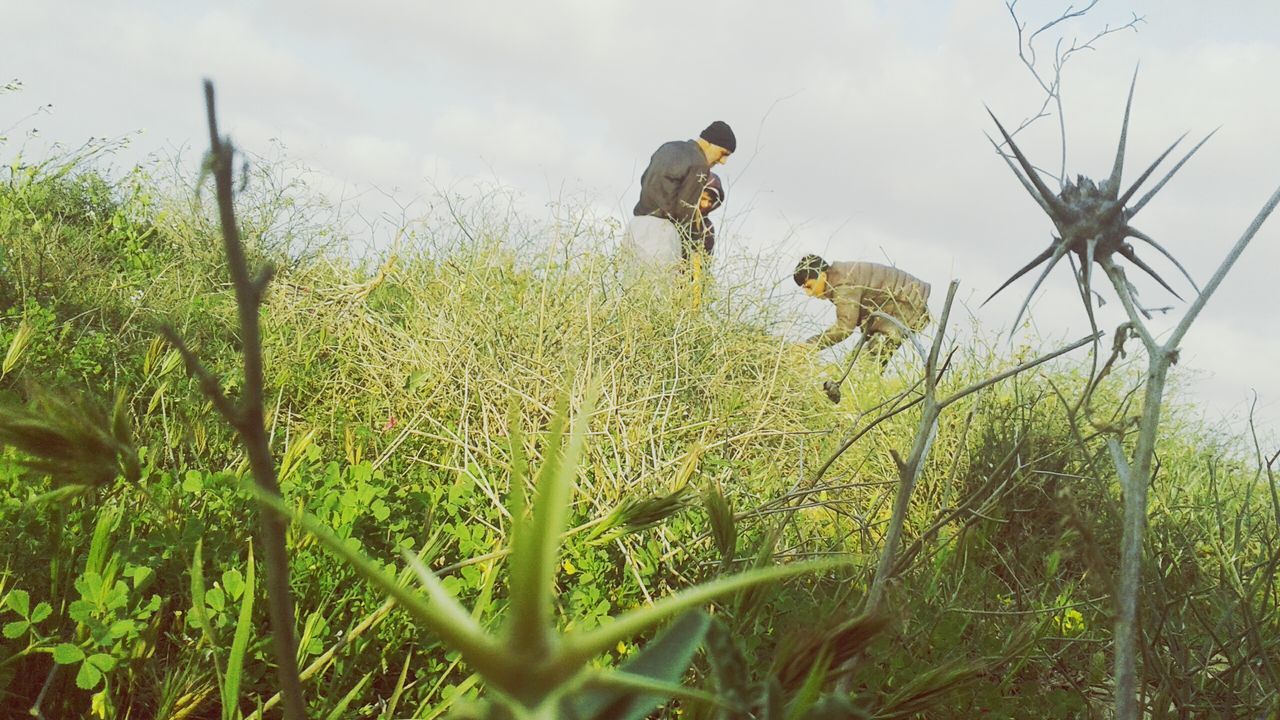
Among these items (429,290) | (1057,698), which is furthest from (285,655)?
(429,290)

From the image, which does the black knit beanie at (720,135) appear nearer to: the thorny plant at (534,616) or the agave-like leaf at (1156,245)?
the agave-like leaf at (1156,245)

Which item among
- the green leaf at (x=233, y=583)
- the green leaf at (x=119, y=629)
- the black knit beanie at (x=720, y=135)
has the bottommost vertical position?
the green leaf at (x=119, y=629)

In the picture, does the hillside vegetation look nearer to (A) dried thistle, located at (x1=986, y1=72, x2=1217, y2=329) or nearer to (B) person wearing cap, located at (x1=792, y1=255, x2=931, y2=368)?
(A) dried thistle, located at (x1=986, y1=72, x2=1217, y2=329)

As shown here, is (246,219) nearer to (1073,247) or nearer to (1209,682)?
(1209,682)

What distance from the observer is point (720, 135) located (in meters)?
7.13

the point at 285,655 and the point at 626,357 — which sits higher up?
the point at 626,357

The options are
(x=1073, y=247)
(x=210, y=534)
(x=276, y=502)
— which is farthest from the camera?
(x=210, y=534)

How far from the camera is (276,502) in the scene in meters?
0.24

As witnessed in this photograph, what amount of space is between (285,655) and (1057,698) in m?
1.67

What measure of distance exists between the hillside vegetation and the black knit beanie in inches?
132

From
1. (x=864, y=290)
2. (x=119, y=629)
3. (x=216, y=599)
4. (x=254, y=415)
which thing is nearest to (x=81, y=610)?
(x=119, y=629)

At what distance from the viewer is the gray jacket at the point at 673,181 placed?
5.91 m

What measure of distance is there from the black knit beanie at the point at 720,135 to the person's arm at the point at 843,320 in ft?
4.71

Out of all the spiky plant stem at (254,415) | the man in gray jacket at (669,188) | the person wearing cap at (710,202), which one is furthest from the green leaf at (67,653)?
the man in gray jacket at (669,188)
